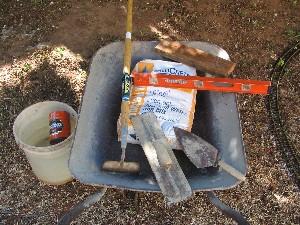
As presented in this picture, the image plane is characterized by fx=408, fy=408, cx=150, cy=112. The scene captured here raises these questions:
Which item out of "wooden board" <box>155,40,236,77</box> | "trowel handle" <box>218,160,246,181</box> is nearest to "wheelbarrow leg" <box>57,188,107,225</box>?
"trowel handle" <box>218,160,246,181</box>

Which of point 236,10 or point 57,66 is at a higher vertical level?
point 236,10

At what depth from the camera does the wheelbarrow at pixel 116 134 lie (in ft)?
7.40

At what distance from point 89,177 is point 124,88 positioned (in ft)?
1.92

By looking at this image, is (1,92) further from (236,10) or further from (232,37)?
(236,10)

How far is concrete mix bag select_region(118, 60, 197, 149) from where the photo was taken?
2.48 meters

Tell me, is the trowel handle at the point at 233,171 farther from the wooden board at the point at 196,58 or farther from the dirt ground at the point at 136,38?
the dirt ground at the point at 136,38

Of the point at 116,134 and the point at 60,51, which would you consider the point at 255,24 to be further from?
the point at 116,134

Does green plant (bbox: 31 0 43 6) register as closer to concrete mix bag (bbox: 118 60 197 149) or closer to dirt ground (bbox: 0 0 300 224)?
dirt ground (bbox: 0 0 300 224)

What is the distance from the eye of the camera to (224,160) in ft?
7.73

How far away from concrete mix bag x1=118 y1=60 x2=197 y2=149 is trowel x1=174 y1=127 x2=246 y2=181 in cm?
6

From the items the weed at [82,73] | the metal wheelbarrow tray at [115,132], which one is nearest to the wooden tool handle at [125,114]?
the metal wheelbarrow tray at [115,132]

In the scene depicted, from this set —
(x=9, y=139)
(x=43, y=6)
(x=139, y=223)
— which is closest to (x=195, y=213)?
(x=139, y=223)

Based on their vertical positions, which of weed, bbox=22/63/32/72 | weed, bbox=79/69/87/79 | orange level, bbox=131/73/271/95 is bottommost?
weed, bbox=22/63/32/72

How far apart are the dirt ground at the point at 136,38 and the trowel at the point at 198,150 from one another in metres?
0.94
